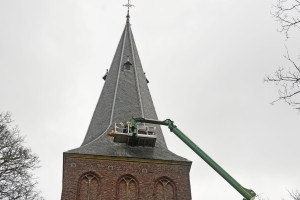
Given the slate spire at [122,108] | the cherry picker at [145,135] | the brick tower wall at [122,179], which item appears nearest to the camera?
the brick tower wall at [122,179]

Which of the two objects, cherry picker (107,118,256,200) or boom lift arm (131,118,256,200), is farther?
cherry picker (107,118,256,200)

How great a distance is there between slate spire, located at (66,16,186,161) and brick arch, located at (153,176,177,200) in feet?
3.80

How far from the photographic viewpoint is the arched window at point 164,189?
735 inches

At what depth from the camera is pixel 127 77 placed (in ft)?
89.0

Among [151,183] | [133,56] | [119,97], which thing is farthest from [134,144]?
[133,56]

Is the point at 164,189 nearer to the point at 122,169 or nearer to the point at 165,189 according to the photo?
the point at 165,189

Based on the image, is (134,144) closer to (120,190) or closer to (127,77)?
(120,190)

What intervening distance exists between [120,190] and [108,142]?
120 inches

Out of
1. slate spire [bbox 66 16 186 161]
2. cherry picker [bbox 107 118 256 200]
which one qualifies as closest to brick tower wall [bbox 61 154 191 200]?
slate spire [bbox 66 16 186 161]

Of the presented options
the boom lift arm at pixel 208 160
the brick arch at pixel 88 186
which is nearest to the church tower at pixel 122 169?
the brick arch at pixel 88 186

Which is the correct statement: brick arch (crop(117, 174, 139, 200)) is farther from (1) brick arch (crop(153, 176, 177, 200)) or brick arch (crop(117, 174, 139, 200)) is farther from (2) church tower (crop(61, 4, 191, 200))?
(1) brick arch (crop(153, 176, 177, 200))

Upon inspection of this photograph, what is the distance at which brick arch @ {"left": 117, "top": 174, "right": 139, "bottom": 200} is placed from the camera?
1834cm

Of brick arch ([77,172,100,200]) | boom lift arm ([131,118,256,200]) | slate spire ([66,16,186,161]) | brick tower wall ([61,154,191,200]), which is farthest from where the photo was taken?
slate spire ([66,16,186,161])

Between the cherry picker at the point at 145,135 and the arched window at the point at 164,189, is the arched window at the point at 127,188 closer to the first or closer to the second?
the arched window at the point at 164,189
